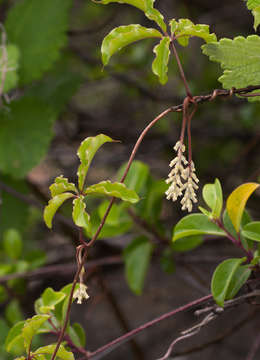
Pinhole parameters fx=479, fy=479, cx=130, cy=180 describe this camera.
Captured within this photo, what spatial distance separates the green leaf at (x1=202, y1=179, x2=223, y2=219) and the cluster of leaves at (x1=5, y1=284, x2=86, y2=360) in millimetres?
297

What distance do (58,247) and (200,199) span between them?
687mm

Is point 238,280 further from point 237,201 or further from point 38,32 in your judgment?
point 38,32

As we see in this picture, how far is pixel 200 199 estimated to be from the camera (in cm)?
219

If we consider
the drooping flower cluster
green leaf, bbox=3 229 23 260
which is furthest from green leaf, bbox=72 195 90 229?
green leaf, bbox=3 229 23 260

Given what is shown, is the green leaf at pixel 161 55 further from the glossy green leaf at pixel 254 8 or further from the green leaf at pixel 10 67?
the green leaf at pixel 10 67

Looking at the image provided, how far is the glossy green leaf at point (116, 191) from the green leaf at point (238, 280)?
0.80 ft

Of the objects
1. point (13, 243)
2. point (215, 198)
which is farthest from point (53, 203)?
point (13, 243)

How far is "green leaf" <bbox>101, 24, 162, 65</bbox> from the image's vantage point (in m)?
0.65

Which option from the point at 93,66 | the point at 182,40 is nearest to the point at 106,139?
the point at 182,40

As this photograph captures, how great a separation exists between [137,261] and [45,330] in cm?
47

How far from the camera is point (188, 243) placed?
1284 mm

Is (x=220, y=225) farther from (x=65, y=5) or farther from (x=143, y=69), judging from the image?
(x=143, y=69)

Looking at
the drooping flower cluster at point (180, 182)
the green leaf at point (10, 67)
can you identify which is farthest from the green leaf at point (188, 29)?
the green leaf at point (10, 67)

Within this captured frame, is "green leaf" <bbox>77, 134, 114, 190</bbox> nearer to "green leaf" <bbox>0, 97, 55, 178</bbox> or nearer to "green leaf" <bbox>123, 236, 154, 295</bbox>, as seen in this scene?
"green leaf" <bbox>123, 236, 154, 295</bbox>
